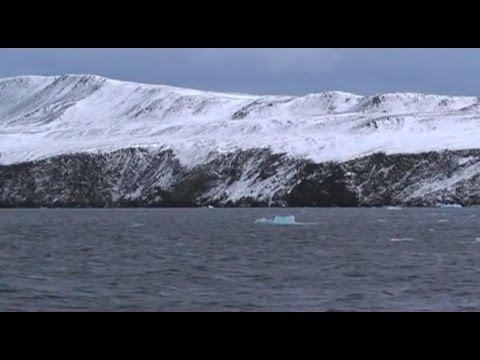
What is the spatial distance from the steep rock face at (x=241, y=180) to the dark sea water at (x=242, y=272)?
76452 mm

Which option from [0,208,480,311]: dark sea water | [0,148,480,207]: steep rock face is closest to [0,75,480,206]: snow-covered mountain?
[0,148,480,207]: steep rock face

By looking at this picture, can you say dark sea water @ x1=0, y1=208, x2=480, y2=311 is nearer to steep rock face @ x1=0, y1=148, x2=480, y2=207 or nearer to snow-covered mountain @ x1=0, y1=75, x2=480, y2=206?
steep rock face @ x1=0, y1=148, x2=480, y2=207

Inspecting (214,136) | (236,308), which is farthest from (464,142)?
(236,308)

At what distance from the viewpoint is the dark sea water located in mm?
26172

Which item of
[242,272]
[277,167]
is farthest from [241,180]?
[242,272]

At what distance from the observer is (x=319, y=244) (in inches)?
2080

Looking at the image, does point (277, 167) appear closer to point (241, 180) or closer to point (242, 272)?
point (241, 180)

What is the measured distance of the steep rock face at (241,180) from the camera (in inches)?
5536

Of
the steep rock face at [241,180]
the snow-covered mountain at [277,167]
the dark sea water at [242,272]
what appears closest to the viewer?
the dark sea water at [242,272]

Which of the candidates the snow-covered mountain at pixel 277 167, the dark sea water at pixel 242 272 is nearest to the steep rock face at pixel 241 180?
the snow-covered mountain at pixel 277 167

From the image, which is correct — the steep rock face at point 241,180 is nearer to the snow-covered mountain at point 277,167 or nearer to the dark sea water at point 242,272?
the snow-covered mountain at point 277,167

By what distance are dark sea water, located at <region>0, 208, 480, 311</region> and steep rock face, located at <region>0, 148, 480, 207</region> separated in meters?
76.5
